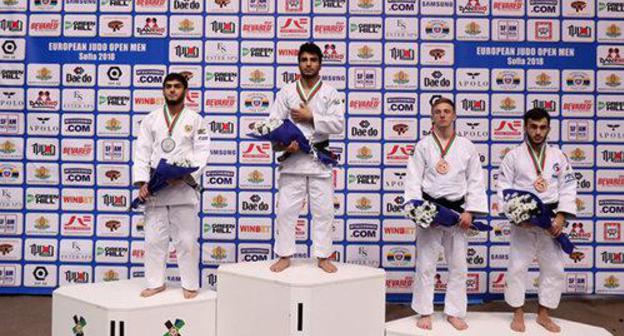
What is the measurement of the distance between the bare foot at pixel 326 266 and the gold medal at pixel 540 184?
1615 mm

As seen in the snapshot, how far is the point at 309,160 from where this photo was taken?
15.0ft

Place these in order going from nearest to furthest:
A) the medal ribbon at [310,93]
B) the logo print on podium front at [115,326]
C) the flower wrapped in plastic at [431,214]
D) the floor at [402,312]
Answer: the logo print on podium front at [115,326], the flower wrapped in plastic at [431,214], the medal ribbon at [310,93], the floor at [402,312]

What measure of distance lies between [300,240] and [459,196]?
224 cm

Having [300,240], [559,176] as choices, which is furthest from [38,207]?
[559,176]

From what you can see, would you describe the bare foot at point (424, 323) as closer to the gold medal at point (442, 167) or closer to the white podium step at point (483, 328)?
the white podium step at point (483, 328)

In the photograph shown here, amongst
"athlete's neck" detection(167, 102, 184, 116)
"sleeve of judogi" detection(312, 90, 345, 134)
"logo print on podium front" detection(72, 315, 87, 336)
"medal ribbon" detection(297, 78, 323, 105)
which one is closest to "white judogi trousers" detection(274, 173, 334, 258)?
"sleeve of judogi" detection(312, 90, 345, 134)

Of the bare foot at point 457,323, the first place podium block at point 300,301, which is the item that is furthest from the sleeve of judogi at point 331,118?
the bare foot at point 457,323

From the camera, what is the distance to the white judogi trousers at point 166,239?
4570 mm

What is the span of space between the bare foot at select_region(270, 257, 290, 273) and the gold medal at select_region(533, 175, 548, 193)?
1.95m

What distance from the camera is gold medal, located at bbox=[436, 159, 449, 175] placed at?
434 centimetres

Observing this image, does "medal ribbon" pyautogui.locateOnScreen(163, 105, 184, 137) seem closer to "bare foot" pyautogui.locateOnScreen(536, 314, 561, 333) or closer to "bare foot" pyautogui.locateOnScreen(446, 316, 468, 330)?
"bare foot" pyautogui.locateOnScreen(446, 316, 468, 330)

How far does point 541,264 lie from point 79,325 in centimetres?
345

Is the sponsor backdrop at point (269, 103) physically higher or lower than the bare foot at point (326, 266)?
higher

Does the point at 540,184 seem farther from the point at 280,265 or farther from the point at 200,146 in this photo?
the point at 200,146
